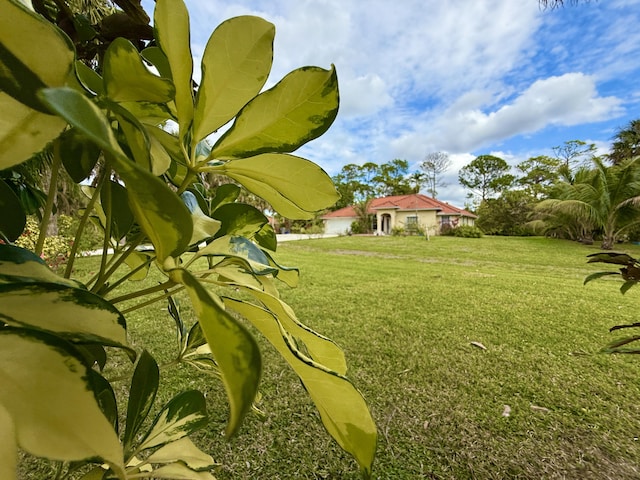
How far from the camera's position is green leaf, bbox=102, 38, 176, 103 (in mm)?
169

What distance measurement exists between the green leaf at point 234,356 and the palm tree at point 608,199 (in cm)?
1084

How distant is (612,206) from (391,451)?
10.7 metres

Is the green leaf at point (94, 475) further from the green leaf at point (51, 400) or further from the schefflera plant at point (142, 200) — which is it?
the green leaf at point (51, 400)

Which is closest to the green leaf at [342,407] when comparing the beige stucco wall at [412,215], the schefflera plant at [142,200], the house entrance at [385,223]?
the schefflera plant at [142,200]

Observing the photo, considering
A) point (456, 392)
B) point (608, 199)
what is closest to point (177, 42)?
point (456, 392)

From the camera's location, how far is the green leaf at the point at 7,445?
0.39 feet

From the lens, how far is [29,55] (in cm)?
14

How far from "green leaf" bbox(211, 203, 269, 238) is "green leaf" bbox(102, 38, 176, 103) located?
135 mm

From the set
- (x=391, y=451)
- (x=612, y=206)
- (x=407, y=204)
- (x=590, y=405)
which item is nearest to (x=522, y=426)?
(x=590, y=405)

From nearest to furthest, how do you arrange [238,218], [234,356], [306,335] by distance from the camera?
[234,356]
[306,335]
[238,218]

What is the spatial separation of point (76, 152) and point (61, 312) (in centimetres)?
15

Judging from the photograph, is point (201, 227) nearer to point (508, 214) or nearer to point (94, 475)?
point (94, 475)

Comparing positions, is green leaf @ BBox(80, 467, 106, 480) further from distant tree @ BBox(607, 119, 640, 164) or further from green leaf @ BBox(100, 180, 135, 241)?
distant tree @ BBox(607, 119, 640, 164)

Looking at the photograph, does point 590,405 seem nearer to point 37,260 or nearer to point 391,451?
point 391,451
